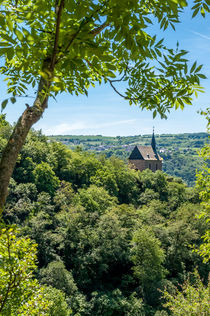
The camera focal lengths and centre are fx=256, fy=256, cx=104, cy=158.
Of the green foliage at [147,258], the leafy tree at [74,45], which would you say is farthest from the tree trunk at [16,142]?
the green foliage at [147,258]

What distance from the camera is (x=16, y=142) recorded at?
2.06 meters

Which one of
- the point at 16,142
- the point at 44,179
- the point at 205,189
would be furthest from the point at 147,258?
the point at 16,142

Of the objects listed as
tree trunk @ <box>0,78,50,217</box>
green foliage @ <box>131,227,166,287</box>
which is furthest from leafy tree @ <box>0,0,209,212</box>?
green foliage @ <box>131,227,166,287</box>

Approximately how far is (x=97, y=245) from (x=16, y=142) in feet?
87.9

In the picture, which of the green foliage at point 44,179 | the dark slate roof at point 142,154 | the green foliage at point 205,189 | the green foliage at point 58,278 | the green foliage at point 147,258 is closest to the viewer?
the green foliage at point 205,189

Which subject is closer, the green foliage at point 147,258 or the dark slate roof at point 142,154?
the green foliage at point 147,258

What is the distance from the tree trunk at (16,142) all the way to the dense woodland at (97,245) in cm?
1747

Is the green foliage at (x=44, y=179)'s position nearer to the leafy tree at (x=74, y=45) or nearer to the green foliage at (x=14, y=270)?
the green foliage at (x=14, y=270)

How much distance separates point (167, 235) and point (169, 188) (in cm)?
2075

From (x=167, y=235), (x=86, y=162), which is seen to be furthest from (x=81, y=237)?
(x=86, y=162)

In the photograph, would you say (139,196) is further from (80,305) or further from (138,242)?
(80,305)

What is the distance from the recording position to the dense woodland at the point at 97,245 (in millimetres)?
22453

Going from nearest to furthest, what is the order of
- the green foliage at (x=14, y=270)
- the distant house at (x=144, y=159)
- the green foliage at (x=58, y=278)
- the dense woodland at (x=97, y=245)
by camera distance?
the green foliage at (x=14, y=270)
the green foliage at (x=58, y=278)
the dense woodland at (x=97, y=245)
the distant house at (x=144, y=159)

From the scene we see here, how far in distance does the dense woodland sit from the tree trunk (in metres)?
17.5
